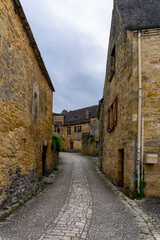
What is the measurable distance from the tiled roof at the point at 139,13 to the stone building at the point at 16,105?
3675 mm

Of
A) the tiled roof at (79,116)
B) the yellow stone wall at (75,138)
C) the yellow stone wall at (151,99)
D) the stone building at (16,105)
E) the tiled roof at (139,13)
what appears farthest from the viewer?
the tiled roof at (79,116)

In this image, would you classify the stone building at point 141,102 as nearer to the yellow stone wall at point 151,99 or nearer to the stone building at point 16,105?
the yellow stone wall at point 151,99

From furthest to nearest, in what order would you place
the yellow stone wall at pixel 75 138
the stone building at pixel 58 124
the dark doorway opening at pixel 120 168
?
the stone building at pixel 58 124 < the yellow stone wall at pixel 75 138 < the dark doorway opening at pixel 120 168

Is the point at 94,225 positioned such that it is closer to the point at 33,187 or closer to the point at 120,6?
the point at 33,187

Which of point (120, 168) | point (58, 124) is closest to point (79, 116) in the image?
point (58, 124)

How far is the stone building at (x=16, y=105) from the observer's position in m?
4.47

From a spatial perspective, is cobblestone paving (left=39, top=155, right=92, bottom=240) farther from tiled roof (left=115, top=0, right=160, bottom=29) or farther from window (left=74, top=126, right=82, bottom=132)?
window (left=74, top=126, right=82, bottom=132)

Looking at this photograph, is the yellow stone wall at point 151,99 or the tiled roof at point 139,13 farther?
the tiled roof at point 139,13

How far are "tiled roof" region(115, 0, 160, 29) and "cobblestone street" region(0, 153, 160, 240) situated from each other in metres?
5.78

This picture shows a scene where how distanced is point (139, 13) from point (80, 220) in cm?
771

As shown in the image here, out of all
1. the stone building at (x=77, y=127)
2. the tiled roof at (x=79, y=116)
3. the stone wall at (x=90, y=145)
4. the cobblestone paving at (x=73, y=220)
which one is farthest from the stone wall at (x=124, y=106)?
the tiled roof at (x=79, y=116)

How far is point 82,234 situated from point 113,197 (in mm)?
3046

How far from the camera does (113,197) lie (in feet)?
20.8

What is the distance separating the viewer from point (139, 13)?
25.4 feet
